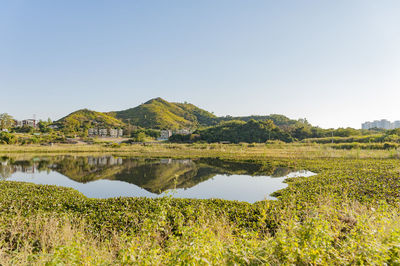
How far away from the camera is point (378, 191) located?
33.9 ft

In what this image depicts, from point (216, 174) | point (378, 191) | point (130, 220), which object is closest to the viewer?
point (130, 220)

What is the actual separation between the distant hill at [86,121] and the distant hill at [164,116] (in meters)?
14.7

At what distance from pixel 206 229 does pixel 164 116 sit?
5571 inches

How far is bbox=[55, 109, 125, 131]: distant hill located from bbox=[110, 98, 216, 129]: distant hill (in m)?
14.7

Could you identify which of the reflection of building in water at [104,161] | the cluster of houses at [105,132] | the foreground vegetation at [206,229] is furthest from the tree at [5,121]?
the foreground vegetation at [206,229]

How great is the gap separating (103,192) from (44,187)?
3.31 m

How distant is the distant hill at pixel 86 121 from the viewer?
104188 mm

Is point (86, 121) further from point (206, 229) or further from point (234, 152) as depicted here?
point (206, 229)

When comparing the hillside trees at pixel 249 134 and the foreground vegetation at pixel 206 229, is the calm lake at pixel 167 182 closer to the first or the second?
the foreground vegetation at pixel 206 229

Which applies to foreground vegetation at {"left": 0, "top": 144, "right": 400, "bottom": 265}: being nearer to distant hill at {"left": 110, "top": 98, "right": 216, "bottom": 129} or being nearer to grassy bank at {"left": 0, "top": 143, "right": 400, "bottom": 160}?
grassy bank at {"left": 0, "top": 143, "right": 400, "bottom": 160}

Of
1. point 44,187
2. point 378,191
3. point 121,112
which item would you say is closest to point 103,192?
point 44,187

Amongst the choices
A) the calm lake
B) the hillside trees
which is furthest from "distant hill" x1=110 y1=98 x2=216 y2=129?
the calm lake

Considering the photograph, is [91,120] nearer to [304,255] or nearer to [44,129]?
[44,129]

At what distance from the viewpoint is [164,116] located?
5615 inches
